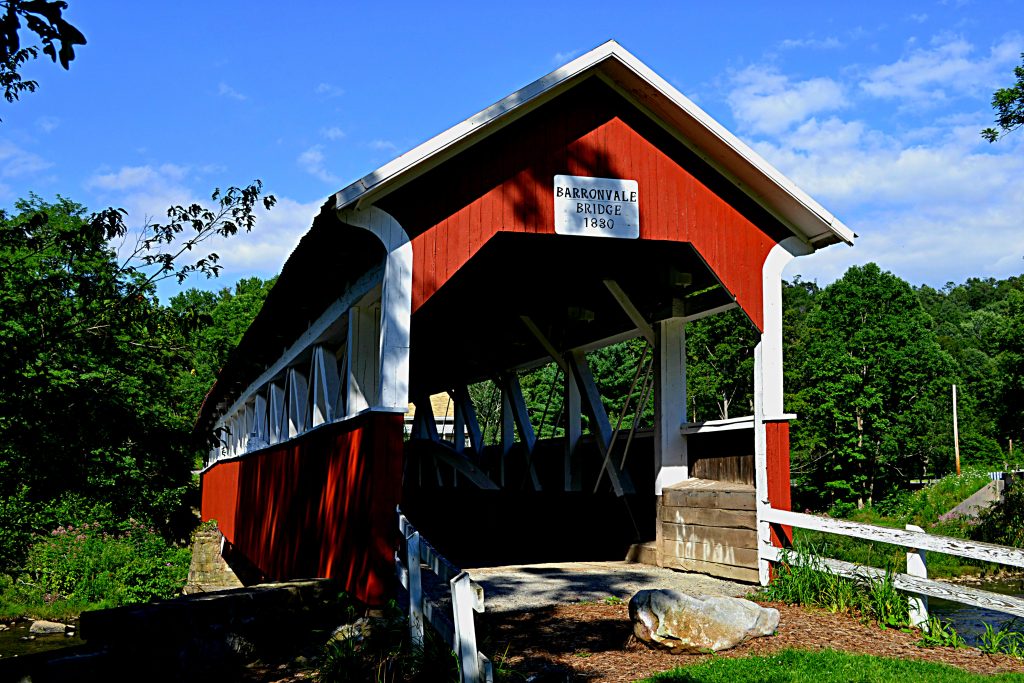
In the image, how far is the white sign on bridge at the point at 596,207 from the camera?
8.46 meters

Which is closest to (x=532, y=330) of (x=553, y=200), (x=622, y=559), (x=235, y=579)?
(x=622, y=559)

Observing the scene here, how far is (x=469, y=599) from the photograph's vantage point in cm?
471

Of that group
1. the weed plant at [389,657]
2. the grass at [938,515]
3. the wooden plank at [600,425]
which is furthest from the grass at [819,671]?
the grass at [938,515]

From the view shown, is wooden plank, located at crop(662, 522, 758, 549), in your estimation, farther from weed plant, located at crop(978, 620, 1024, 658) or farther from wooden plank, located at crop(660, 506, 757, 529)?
weed plant, located at crop(978, 620, 1024, 658)

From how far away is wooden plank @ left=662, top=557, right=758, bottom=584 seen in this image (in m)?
8.89

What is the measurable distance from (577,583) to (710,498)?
1671 millimetres

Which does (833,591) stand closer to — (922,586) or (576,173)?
(922,586)

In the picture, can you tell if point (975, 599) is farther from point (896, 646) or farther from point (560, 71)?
point (560, 71)

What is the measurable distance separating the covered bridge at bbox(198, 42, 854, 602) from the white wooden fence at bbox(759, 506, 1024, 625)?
3.12 ft

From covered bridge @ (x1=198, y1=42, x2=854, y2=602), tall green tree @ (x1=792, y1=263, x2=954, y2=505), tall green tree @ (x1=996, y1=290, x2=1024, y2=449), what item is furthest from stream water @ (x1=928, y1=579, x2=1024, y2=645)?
tall green tree @ (x1=792, y1=263, x2=954, y2=505)

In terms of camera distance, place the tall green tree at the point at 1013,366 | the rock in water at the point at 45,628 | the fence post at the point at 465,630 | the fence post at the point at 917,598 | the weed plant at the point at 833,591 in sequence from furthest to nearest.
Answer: the tall green tree at the point at 1013,366 → the rock in water at the point at 45,628 → the weed plant at the point at 833,591 → the fence post at the point at 917,598 → the fence post at the point at 465,630

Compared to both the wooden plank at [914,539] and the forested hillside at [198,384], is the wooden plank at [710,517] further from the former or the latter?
the forested hillside at [198,384]

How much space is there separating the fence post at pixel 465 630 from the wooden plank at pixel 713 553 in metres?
4.84

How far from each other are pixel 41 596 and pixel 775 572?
61.0 ft
